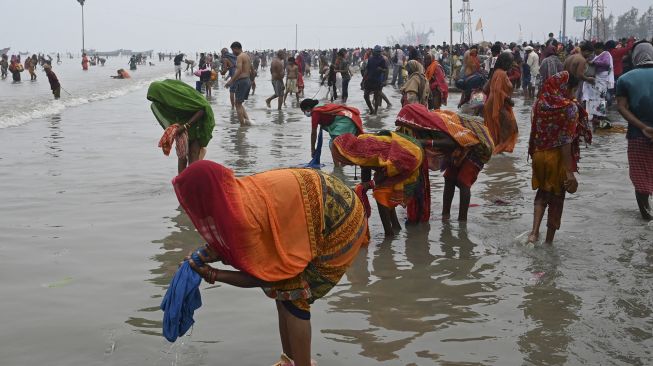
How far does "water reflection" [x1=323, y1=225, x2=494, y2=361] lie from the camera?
4246 millimetres

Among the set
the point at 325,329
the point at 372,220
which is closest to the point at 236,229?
the point at 325,329

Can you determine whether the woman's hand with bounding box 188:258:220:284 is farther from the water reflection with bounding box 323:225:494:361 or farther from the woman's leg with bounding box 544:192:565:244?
the woman's leg with bounding box 544:192:565:244

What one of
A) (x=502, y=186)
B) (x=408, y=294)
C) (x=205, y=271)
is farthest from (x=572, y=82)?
(x=205, y=271)

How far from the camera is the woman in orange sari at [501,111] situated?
32.2 feet

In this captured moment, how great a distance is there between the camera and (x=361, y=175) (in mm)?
6102

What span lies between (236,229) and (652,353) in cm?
246

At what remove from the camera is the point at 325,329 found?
4348 mm

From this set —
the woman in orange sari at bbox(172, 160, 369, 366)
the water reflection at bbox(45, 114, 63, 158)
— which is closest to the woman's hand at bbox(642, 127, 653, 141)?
the woman in orange sari at bbox(172, 160, 369, 366)

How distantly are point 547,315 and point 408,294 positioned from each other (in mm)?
936

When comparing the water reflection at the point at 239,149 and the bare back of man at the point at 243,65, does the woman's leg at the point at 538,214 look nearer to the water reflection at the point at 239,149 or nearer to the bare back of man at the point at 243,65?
the water reflection at the point at 239,149

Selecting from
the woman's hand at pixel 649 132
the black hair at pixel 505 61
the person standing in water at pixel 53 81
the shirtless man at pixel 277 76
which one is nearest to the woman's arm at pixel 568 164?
the woman's hand at pixel 649 132

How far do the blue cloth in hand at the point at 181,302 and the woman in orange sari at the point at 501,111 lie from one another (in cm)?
727

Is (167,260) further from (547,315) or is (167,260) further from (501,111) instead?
(501,111)

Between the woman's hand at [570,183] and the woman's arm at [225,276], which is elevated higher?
the woman's hand at [570,183]
